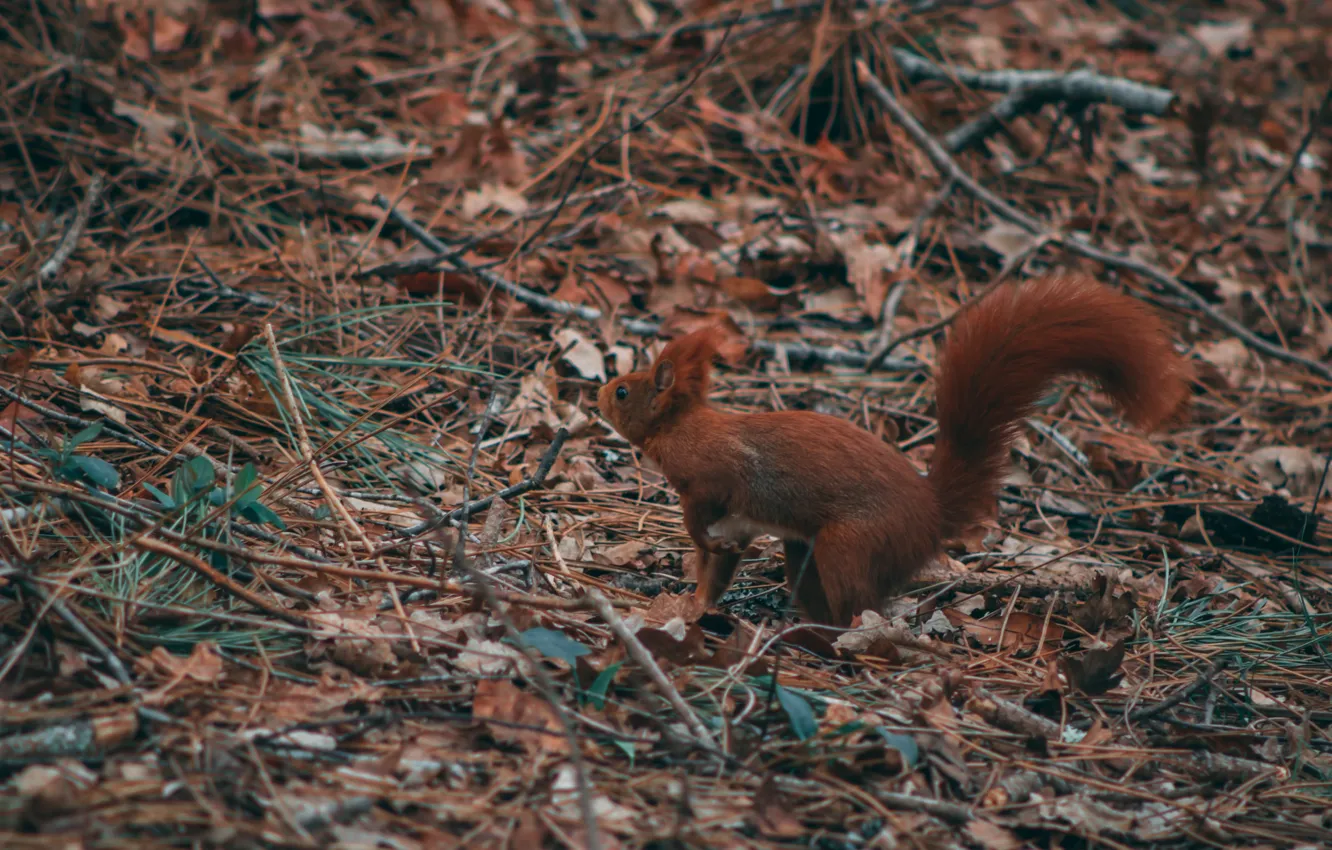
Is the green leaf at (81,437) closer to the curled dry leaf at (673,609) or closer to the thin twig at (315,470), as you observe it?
the thin twig at (315,470)

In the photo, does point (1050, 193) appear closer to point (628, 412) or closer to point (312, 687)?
point (628, 412)

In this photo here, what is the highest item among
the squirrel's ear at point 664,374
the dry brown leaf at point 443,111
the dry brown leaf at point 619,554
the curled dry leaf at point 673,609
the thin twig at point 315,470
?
the dry brown leaf at point 443,111

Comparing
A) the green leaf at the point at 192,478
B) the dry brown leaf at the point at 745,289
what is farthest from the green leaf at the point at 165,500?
the dry brown leaf at the point at 745,289

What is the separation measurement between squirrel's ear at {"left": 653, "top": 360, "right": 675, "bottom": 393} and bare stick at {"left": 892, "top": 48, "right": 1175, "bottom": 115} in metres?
3.07

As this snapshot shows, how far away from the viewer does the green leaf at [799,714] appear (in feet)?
6.41

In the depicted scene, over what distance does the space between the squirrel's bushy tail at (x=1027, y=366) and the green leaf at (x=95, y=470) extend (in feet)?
6.48

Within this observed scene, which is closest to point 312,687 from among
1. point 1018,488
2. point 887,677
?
point 887,677

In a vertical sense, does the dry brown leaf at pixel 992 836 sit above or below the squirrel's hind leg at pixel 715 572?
above

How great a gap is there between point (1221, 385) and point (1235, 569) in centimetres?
150

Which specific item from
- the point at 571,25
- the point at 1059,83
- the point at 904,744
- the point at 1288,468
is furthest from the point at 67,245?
the point at 1288,468

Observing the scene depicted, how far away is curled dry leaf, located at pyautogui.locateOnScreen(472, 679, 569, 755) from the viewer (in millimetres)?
1913

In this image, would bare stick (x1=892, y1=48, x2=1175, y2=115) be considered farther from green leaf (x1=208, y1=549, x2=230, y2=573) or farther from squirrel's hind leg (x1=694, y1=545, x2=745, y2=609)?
green leaf (x1=208, y1=549, x2=230, y2=573)

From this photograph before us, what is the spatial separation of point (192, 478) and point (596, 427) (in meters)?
1.63

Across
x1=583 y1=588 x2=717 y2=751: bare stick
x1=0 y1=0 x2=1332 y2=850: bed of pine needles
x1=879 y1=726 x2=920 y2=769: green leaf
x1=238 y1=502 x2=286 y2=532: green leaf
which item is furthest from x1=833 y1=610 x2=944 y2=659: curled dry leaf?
x1=238 y1=502 x2=286 y2=532: green leaf
